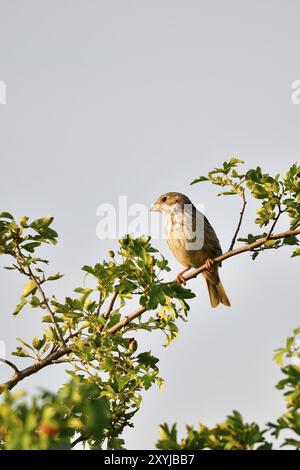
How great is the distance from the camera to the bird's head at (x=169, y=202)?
10.0 metres

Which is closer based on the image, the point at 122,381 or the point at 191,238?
the point at 122,381

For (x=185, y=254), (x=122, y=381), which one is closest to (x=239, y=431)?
(x=122, y=381)

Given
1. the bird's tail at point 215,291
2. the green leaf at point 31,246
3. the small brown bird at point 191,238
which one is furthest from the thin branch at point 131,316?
the bird's tail at point 215,291

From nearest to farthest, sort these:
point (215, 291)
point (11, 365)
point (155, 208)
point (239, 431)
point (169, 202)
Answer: point (239, 431)
point (11, 365)
point (215, 291)
point (169, 202)
point (155, 208)

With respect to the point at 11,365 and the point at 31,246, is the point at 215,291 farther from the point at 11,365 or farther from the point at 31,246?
the point at 11,365

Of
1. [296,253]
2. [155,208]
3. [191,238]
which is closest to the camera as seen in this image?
[296,253]

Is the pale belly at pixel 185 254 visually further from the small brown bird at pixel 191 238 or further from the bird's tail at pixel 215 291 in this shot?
the bird's tail at pixel 215 291

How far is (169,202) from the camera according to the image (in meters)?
10.2

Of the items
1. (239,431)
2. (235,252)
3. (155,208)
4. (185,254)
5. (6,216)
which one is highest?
(155,208)

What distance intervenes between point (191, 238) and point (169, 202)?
3.29ft

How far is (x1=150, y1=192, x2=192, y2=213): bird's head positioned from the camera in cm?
1002

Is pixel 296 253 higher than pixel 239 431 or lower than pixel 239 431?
higher
